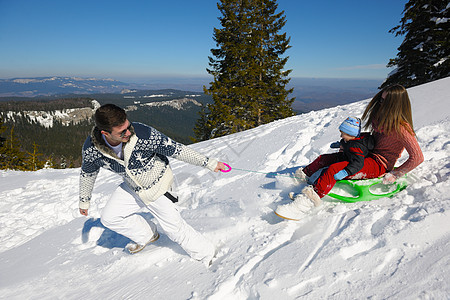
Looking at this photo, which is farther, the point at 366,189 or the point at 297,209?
the point at 366,189

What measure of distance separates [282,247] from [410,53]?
16904mm

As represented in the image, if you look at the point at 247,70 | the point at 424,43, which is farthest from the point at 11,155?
the point at 424,43

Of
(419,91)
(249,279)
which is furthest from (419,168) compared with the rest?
(419,91)

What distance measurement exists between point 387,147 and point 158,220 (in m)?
3.12

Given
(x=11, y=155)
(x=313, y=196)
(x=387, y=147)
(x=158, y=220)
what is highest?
(x=387, y=147)

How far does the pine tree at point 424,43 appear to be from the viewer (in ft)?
40.5

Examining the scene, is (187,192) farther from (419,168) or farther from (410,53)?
(410,53)

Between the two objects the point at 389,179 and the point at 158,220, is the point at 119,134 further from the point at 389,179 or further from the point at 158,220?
the point at 389,179

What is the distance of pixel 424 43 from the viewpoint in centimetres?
1349

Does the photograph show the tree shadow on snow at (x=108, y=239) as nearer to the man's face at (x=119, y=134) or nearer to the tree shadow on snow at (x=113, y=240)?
the tree shadow on snow at (x=113, y=240)

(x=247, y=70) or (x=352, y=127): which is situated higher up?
(x=247, y=70)

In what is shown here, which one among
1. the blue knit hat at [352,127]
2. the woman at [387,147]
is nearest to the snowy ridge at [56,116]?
the woman at [387,147]

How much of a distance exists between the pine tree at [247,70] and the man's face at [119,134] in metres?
14.0

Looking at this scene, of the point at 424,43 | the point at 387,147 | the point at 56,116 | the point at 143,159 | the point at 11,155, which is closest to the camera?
the point at 143,159
